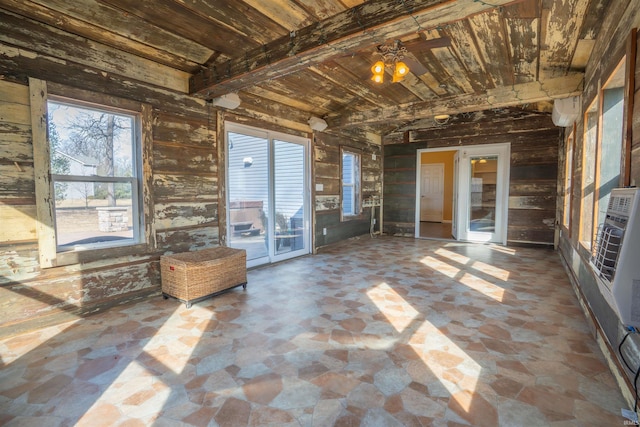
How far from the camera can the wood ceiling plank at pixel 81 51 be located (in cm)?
240

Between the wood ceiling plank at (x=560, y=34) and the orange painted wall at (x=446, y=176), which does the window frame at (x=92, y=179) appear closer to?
the wood ceiling plank at (x=560, y=34)

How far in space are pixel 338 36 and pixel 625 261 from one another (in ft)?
7.42

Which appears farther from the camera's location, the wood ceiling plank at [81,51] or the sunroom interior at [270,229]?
the wood ceiling plank at [81,51]

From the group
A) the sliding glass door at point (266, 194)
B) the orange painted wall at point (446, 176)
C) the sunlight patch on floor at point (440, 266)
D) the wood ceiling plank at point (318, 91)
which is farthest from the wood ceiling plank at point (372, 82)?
the orange painted wall at point (446, 176)

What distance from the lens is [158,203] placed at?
337 centimetres

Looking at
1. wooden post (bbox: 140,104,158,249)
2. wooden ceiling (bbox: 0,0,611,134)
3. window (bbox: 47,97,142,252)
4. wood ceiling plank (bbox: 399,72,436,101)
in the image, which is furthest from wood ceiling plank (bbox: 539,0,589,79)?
window (bbox: 47,97,142,252)

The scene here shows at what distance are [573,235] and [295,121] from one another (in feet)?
14.0

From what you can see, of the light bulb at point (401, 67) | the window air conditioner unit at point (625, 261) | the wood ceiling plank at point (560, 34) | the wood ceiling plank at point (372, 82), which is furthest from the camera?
→ the wood ceiling plank at point (372, 82)

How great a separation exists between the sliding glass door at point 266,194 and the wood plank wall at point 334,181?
1.07ft

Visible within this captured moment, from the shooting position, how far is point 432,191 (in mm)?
10914

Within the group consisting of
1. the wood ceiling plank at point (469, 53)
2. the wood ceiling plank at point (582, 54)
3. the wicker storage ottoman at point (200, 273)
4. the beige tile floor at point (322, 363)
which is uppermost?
the wood ceiling plank at point (469, 53)

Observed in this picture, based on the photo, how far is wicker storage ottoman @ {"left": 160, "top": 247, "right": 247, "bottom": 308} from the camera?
10.1ft

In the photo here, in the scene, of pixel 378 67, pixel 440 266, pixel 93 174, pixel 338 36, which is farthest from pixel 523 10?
pixel 93 174

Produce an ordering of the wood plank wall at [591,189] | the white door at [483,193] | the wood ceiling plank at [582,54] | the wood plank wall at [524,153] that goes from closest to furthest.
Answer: the wood plank wall at [591,189], the wood ceiling plank at [582,54], the wood plank wall at [524,153], the white door at [483,193]
